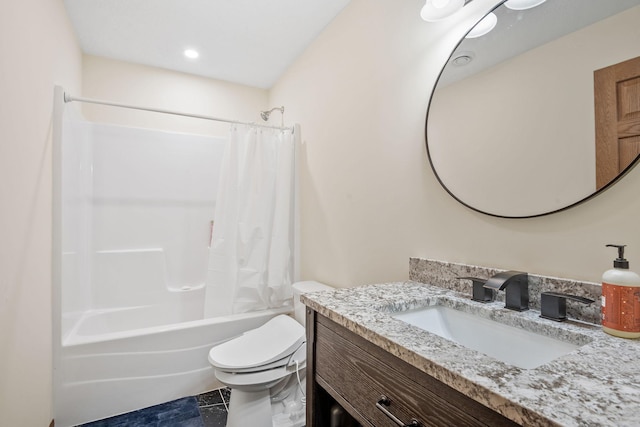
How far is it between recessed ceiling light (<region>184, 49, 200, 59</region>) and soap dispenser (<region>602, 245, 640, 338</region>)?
2.75 metres

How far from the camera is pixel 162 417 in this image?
5.73 ft

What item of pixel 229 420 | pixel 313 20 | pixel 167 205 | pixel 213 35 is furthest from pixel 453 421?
pixel 167 205

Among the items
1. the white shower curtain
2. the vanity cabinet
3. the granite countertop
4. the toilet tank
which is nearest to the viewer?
the granite countertop

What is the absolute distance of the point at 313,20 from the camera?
6.66 feet

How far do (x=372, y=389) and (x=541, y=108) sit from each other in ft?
3.08

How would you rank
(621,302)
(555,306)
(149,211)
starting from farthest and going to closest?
(149,211)
(555,306)
(621,302)

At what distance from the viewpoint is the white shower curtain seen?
2.13m

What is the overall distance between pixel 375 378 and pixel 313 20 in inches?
82.9

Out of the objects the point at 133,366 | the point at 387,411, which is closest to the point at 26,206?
the point at 133,366

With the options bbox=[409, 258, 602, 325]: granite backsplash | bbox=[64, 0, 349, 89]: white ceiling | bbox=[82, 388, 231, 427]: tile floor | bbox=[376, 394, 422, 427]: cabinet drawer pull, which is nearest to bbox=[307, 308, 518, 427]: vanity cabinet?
bbox=[376, 394, 422, 427]: cabinet drawer pull

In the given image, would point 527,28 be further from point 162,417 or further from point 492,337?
point 162,417

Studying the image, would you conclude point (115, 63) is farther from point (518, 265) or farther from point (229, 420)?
point (518, 265)

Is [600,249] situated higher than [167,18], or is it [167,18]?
[167,18]

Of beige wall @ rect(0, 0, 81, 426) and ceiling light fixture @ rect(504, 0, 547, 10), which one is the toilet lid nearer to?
beige wall @ rect(0, 0, 81, 426)
